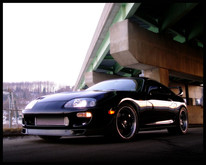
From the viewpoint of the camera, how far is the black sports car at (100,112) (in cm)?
407

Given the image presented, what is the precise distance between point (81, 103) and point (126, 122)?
965 mm

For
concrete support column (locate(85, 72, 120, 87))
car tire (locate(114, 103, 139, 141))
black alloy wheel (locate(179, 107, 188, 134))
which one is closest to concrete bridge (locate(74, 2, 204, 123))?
black alloy wheel (locate(179, 107, 188, 134))

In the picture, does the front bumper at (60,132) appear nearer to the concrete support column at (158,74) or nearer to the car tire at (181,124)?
the car tire at (181,124)

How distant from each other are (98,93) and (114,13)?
10.4 metres

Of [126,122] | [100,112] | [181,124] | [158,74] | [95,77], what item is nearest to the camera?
[100,112]

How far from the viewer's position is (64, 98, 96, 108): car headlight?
4.16 m

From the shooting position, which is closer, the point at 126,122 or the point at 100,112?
the point at 100,112

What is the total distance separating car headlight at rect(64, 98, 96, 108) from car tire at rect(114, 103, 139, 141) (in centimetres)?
51

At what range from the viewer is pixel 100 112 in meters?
4.17

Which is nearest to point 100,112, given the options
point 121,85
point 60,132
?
point 60,132

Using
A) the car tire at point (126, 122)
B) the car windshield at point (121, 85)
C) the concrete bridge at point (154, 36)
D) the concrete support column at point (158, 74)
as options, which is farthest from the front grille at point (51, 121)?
the concrete support column at point (158, 74)

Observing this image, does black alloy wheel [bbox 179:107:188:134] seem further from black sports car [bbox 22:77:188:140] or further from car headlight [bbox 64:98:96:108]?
car headlight [bbox 64:98:96:108]

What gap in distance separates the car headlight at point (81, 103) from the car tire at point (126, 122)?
0.51 meters

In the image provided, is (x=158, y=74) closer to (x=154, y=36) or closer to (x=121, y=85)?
(x=154, y=36)
